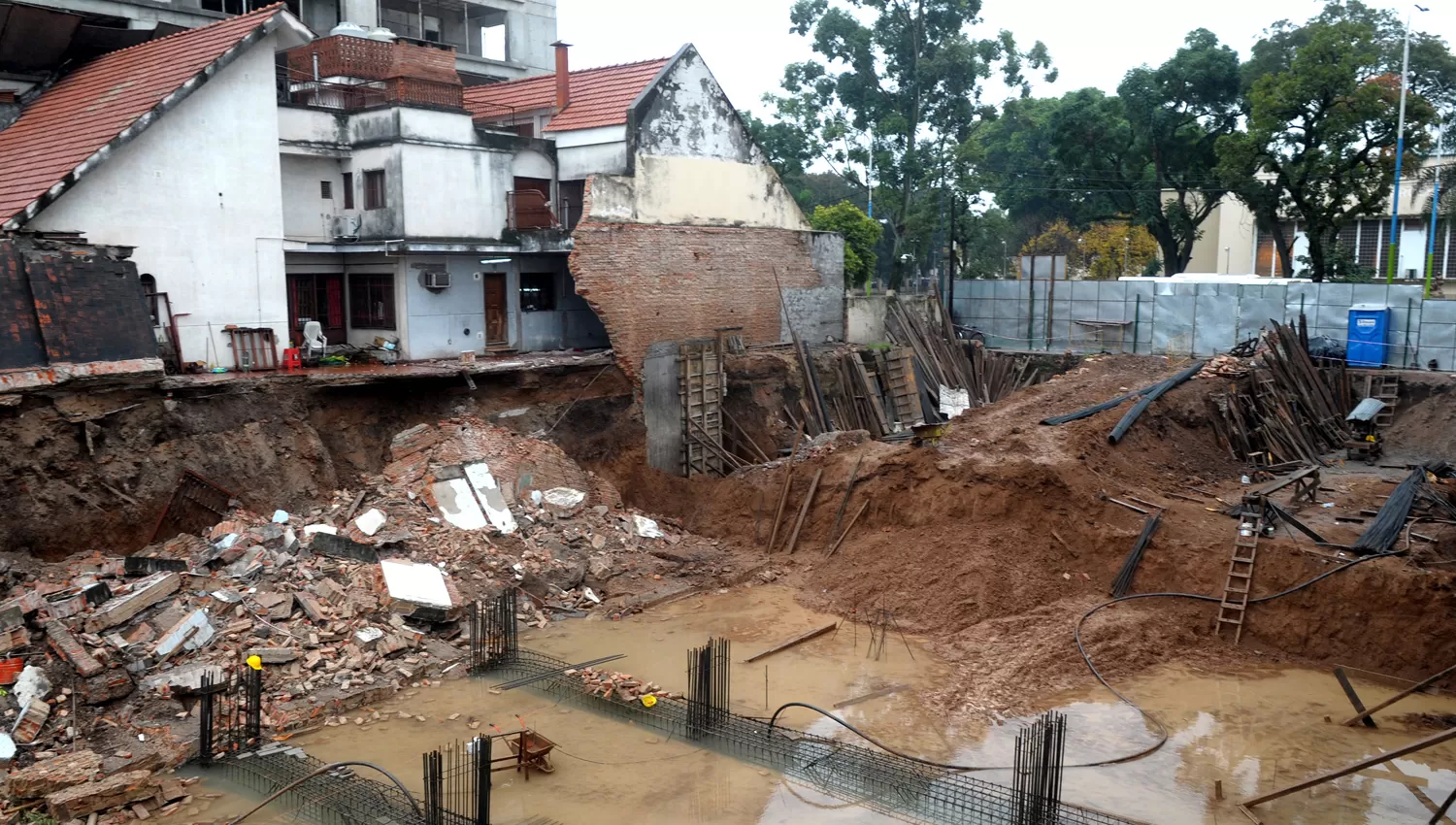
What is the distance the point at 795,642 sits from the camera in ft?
49.8

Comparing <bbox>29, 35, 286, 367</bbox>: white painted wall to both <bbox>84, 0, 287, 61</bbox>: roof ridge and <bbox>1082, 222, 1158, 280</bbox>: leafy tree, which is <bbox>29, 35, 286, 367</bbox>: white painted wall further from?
<bbox>1082, 222, 1158, 280</bbox>: leafy tree

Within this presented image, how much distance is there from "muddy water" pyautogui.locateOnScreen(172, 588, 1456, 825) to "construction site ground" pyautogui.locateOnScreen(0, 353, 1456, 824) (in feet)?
0.15

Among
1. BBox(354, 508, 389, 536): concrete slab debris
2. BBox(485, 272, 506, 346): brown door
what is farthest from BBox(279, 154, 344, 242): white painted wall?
BBox(354, 508, 389, 536): concrete slab debris

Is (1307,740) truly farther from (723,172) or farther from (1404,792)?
(723,172)

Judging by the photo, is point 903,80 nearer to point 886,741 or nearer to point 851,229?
point 851,229

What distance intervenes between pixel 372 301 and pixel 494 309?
252 centimetres

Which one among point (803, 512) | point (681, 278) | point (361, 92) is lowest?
point (803, 512)

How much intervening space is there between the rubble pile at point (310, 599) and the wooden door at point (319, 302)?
5.34 meters

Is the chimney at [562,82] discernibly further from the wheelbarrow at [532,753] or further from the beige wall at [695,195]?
the wheelbarrow at [532,753]

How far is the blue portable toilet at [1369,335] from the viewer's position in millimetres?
23875

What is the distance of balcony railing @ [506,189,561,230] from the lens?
23.1 meters

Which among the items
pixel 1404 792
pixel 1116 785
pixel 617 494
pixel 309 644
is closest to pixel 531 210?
pixel 617 494

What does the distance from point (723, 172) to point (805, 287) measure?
12.3 ft

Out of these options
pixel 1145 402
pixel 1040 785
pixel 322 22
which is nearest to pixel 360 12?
pixel 322 22
